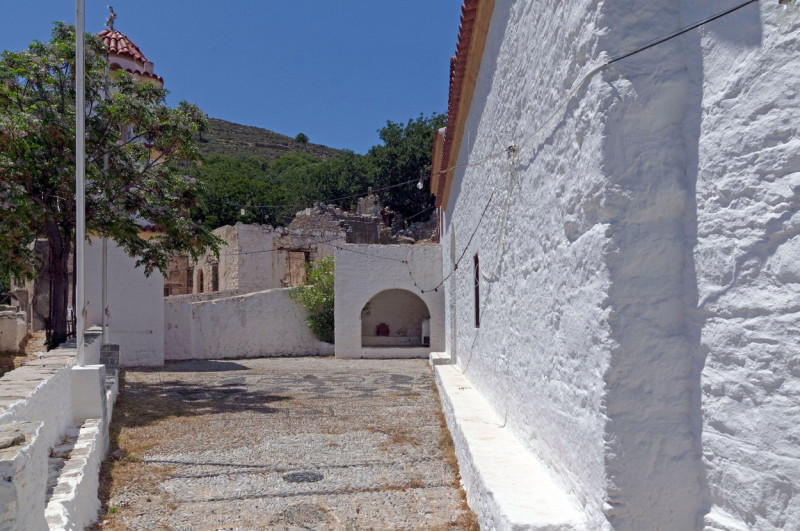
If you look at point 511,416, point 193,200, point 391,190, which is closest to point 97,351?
point 193,200

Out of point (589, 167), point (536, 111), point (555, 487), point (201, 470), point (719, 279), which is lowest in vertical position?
point (201, 470)

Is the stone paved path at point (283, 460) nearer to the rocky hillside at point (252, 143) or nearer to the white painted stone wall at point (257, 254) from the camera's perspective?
the white painted stone wall at point (257, 254)

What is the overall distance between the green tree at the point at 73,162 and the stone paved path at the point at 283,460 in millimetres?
2561

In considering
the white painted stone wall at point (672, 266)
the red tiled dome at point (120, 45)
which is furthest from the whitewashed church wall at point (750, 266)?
the red tiled dome at point (120, 45)

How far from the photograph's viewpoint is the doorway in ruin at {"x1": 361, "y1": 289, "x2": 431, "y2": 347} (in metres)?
19.1

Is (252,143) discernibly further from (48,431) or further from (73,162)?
(48,431)

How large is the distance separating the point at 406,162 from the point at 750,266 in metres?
30.1

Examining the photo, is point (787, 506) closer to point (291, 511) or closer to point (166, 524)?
point (291, 511)

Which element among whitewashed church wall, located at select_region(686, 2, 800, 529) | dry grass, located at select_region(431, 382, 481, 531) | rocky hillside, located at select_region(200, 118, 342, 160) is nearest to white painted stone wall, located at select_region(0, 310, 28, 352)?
dry grass, located at select_region(431, 382, 481, 531)

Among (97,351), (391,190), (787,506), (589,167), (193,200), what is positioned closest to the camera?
(787,506)

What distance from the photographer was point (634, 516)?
7.91 ft

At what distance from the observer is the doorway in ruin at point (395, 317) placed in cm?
1908

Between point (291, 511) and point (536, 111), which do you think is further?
point (291, 511)

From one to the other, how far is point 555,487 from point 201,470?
3533 millimetres
